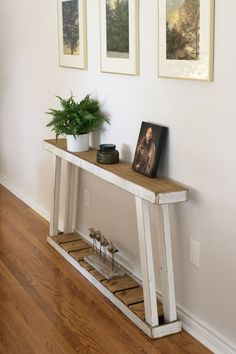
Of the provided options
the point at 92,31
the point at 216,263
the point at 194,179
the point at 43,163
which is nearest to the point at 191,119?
the point at 194,179

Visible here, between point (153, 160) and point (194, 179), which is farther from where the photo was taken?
point (153, 160)

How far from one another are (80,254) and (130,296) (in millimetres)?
631

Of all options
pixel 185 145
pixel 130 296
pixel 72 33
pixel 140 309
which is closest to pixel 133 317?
pixel 140 309

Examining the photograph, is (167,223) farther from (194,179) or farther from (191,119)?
(191,119)

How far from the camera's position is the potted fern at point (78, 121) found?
2971 millimetres

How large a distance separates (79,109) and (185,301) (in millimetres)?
1258

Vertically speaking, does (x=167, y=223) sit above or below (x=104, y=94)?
below

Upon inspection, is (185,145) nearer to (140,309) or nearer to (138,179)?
(138,179)

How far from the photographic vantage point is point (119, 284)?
2.79 m

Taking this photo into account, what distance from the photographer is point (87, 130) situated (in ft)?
9.95

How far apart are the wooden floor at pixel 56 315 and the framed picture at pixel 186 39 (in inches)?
48.3

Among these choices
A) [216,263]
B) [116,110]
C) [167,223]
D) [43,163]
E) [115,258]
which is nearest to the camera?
[216,263]

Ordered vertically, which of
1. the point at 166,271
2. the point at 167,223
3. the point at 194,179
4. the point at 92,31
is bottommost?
the point at 166,271

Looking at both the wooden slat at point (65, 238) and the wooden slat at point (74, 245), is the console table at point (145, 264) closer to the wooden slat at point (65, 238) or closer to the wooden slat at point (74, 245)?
the wooden slat at point (74, 245)
